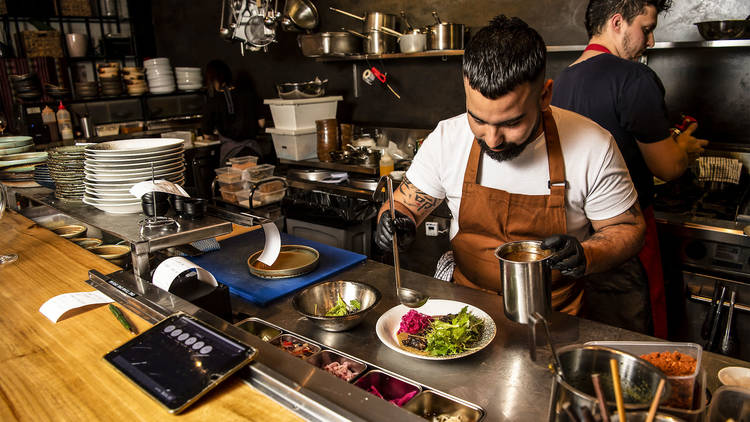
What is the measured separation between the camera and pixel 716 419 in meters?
0.97

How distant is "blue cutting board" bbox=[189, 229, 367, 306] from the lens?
1847mm

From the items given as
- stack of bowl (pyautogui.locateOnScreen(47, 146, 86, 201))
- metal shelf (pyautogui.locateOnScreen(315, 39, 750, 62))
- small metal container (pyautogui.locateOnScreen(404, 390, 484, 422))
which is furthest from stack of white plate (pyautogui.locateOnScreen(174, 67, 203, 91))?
small metal container (pyautogui.locateOnScreen(404, 390, 484, 422))

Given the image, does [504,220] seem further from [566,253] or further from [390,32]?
[390,32]

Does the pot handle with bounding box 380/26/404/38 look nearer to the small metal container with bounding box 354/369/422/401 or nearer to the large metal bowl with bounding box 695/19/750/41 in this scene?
the large metal bowl with bounding box 695/19/750/41

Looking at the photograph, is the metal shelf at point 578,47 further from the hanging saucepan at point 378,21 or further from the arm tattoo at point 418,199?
the arm tattoo at point 418,199

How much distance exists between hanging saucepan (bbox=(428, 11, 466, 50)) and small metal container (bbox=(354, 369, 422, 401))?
351 centimetres

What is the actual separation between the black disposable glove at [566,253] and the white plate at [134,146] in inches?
51.8

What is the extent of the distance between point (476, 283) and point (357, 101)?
12.7 feet

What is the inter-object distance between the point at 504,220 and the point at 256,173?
2.54 m

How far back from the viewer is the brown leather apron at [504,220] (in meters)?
1.84

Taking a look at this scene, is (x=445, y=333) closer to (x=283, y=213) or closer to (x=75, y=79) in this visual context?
(x=283, y=213)

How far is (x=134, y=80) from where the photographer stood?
716cm

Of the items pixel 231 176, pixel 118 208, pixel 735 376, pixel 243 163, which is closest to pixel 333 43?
pixel 243 163

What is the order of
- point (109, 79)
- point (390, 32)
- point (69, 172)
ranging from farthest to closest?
point (109, 79)
point (390, 32)
point (69, 172)
